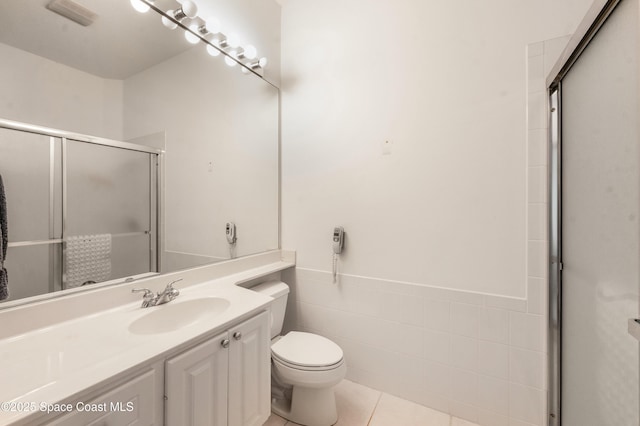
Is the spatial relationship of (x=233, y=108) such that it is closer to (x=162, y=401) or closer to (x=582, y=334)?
(x=162, y=401)

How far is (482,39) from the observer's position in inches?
55.9

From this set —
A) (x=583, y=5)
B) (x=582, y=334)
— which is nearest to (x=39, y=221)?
(x=582, y=334)

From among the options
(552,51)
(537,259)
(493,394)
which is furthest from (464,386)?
(552,51)

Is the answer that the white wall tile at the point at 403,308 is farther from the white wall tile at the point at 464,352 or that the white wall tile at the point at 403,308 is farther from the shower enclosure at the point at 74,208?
the shower enclosure at the point at 74,208

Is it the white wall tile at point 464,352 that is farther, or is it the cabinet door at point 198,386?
the white wall tile at point 464,352

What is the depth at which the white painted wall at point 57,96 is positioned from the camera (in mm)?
921

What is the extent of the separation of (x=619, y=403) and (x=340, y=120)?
5.63 ft

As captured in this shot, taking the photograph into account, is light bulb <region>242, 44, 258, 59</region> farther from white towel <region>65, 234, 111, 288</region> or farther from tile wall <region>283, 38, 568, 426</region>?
tile wall <region>283, 38, 568, 426</region>

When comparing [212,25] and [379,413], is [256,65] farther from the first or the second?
[379,413]

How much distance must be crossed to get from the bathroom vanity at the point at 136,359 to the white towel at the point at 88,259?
0.08 m

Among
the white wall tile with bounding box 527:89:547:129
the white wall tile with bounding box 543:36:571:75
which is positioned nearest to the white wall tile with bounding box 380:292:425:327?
the white wall tile with bounding box 527:89:547:129

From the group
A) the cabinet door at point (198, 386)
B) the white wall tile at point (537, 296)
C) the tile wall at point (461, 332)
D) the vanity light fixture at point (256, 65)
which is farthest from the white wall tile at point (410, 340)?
the vanity light fixture at point (256, 65)

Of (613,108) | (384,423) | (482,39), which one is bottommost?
(384,423)

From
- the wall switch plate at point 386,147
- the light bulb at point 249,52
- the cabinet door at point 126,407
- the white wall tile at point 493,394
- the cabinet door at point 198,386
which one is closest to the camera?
the cabinet door at point 126,407
